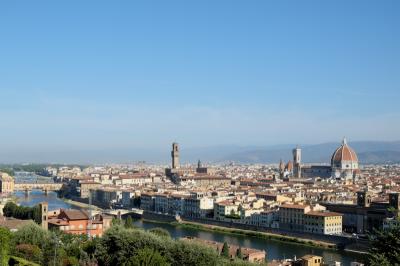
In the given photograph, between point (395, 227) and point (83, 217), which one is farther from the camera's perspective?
point (83, 217)

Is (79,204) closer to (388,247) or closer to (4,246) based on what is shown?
(4,246)

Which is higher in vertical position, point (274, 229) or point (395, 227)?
point (395, 227)

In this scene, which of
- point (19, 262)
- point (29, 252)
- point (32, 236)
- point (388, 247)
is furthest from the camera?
point (32, 236)

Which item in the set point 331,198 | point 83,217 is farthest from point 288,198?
point 83,217

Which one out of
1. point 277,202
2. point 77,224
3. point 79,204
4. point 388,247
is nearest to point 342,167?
point 277,202

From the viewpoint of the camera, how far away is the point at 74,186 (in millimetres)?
56469

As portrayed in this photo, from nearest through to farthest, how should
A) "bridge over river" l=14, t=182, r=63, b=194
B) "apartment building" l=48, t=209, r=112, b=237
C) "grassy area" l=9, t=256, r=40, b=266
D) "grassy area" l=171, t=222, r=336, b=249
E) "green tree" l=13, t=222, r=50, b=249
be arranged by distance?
"grassy area" l=9, t=256, r=40, b=266 → "green tree" l=13, t=222, r=50, b=249 → "apartment building" l=48, t=209, r=112, b=237 → "grassy area" l=171, t=222, r=336, b=249 → "bridge over river" l=14, t=182, r=63, b=194

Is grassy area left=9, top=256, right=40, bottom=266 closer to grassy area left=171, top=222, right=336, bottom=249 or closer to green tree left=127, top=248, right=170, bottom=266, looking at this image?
green tree left=127, top=248, right=170, bottom=266

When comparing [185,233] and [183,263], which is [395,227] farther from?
[185,233]

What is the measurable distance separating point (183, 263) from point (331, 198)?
2330cm

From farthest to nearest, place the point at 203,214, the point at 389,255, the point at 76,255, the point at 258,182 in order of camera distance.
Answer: the point at 258,182 → the point at 203,214 → the point at 76,255 → the point at 389,255

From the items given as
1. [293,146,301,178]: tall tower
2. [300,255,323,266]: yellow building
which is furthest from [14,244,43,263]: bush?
[293,146,301,178]: tall tower

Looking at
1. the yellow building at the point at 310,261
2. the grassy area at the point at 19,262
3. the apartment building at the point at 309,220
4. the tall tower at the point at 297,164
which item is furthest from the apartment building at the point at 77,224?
the tall tower at the point at 297,164

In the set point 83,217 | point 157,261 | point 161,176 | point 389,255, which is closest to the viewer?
point 389,255
